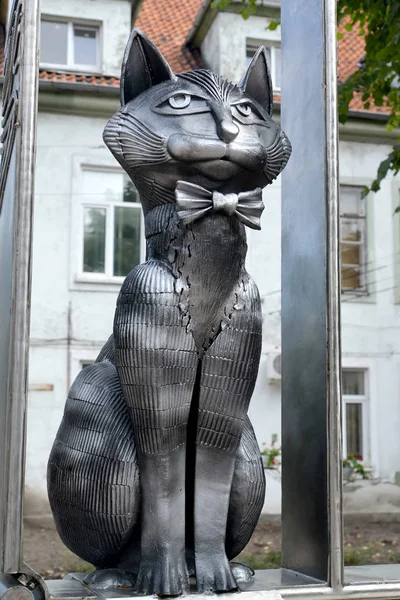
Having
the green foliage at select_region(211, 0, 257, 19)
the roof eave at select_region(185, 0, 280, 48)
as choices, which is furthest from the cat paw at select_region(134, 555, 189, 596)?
the green foliage at select_region(211, 0, 257, 19)

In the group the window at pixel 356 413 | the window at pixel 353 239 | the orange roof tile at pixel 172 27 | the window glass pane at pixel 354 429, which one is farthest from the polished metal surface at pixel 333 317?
the window glass pane at pixel 354 429

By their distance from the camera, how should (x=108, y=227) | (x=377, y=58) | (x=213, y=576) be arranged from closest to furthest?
(x=213, y=576)
(x=108, y=227)
(x=377, y=58)

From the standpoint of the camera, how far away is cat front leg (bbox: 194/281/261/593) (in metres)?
1.62

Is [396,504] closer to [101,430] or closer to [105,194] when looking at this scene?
[105,194]

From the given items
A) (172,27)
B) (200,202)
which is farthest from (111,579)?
(172,27)

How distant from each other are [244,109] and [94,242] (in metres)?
1.38

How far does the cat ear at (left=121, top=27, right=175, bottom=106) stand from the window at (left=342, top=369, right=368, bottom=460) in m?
3.90

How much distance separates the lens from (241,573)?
66.6 inches

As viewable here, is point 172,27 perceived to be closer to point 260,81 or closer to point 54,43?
point 54,43

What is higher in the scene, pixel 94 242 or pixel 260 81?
pixel 260 81

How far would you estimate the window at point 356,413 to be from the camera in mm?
5395

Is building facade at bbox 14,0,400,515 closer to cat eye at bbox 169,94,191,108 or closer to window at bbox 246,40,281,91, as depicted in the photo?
Result: window at bbox 246,40,281,91

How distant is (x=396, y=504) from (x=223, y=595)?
369cm

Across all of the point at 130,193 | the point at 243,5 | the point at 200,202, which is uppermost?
the point at 243,5
